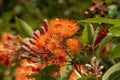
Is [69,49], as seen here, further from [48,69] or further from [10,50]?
→ [10,50]

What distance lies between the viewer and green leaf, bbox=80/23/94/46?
202cm

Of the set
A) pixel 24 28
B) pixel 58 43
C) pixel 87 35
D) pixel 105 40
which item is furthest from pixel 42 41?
pixel 24 28

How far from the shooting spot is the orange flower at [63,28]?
2.03m

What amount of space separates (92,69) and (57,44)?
8.3 inches

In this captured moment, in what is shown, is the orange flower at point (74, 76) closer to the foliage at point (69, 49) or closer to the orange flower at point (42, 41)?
the foliage at point (69, 49)

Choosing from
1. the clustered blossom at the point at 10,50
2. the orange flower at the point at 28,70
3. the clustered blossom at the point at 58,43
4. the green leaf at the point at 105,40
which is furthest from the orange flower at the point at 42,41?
the clustered blossom at the point at 10,50

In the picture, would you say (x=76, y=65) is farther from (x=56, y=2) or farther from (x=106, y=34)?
(x=56, y=2)

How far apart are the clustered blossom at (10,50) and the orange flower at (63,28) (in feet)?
3.43

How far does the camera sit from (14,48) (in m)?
3.24

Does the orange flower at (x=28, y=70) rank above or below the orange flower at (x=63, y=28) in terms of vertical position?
below

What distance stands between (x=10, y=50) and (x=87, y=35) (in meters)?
1.27

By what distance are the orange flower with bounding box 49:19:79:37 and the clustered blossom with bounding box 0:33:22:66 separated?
1045 millimetres

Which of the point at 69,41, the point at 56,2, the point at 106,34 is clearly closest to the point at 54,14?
the point at 56,2

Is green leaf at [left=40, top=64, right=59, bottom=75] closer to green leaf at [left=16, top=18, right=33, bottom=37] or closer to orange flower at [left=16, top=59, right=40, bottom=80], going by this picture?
orange flower at [left=16, top=59, right=40, bottom=80]
